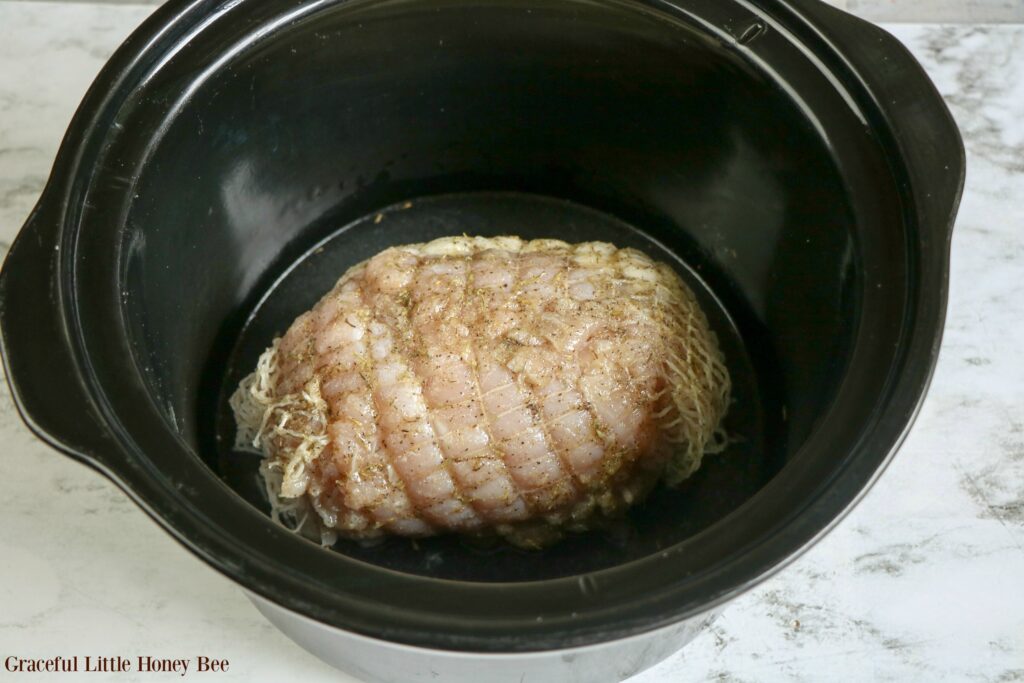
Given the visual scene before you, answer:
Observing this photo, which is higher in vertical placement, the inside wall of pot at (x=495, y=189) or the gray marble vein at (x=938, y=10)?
the gray marble vein at (x=938, y=10)

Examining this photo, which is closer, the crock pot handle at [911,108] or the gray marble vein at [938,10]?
the crock pot handle at [911,108]

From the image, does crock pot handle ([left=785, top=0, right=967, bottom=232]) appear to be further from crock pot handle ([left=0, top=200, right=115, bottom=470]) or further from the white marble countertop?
crock pot handle ([left=0, top=200, right=115, bottom=470])

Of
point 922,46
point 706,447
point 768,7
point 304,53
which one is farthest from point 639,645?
point 922,46

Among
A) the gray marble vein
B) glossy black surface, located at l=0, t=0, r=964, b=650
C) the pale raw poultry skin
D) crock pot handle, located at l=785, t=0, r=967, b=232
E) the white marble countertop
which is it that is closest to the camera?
glossy black surface, located at l=0, t=0, r=964, b=650

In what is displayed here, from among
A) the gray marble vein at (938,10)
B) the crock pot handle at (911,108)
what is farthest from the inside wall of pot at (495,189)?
the gray marble vein at (938,10)

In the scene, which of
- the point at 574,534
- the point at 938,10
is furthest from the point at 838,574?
the point at 938,10

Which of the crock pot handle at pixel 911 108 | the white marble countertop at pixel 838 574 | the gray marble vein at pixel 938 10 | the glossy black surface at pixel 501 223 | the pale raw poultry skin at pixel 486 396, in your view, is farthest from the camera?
the gray marble vein at pixel 938 10

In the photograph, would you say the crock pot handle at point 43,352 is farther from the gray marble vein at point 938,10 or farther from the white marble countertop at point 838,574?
the gray marble vein at point 938,10

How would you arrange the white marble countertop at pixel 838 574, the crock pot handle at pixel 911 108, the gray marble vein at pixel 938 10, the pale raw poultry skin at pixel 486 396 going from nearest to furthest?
the crock pot handle at pixel 911 108, the pale raw poultry skin at pixel 486 396, the white marble countertop at pixel 838 574, the gray marble vein at pixel 938 10

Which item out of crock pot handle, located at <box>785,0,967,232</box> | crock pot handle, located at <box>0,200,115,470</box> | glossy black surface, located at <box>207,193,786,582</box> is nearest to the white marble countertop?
glossy black surface, located at <box>207,193,786,582</box>
